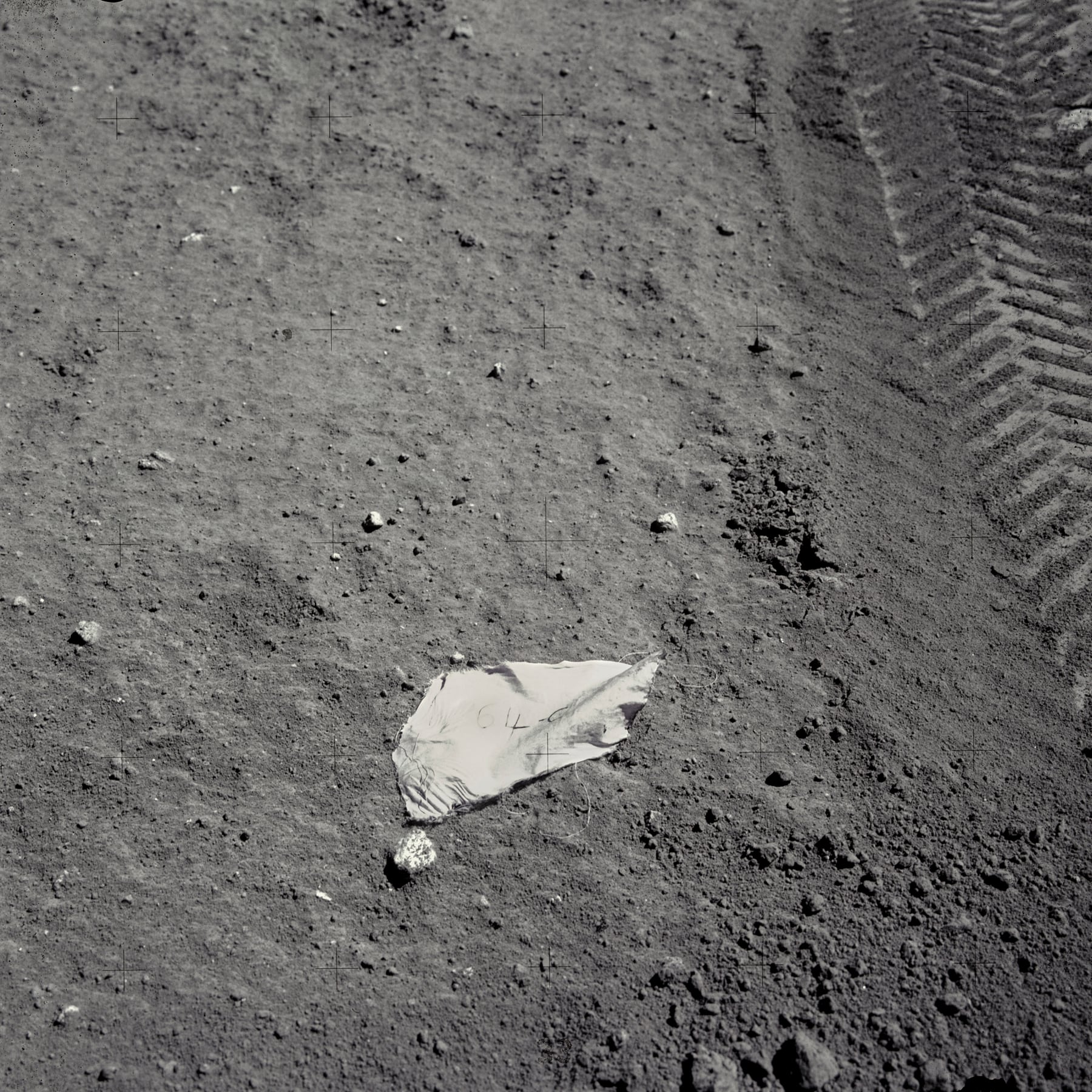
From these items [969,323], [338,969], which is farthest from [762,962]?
[969,323]

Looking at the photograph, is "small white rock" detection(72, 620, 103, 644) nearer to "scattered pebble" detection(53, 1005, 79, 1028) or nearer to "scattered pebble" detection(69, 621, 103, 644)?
"scattered pebble" detection(69, 621, 103, 644)

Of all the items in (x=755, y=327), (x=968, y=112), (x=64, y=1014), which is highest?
(x=968, y=112)

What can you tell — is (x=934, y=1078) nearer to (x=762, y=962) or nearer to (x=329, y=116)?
(x=762, y=962)

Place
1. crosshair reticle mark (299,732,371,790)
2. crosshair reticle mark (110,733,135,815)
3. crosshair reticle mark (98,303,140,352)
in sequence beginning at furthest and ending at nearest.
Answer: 1. crosshair reticle mark (98,303,140,352)
2. crosshair reticle mark (299,732,371,790)
3. crosshair reticle mark (110,733,135,815)

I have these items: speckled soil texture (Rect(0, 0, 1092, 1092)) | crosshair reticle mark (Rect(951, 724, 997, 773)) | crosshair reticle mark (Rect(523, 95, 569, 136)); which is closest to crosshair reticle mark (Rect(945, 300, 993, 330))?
speckled soil texture (Rect(0, 0, 1092, 1092))

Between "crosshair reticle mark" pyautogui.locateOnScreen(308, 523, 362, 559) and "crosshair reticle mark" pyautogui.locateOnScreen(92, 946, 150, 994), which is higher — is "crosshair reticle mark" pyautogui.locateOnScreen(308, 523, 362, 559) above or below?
above

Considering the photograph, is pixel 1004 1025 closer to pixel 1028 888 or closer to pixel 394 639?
pixel 1028 888

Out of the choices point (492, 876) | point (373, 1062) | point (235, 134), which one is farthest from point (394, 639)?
point (235, 134)
